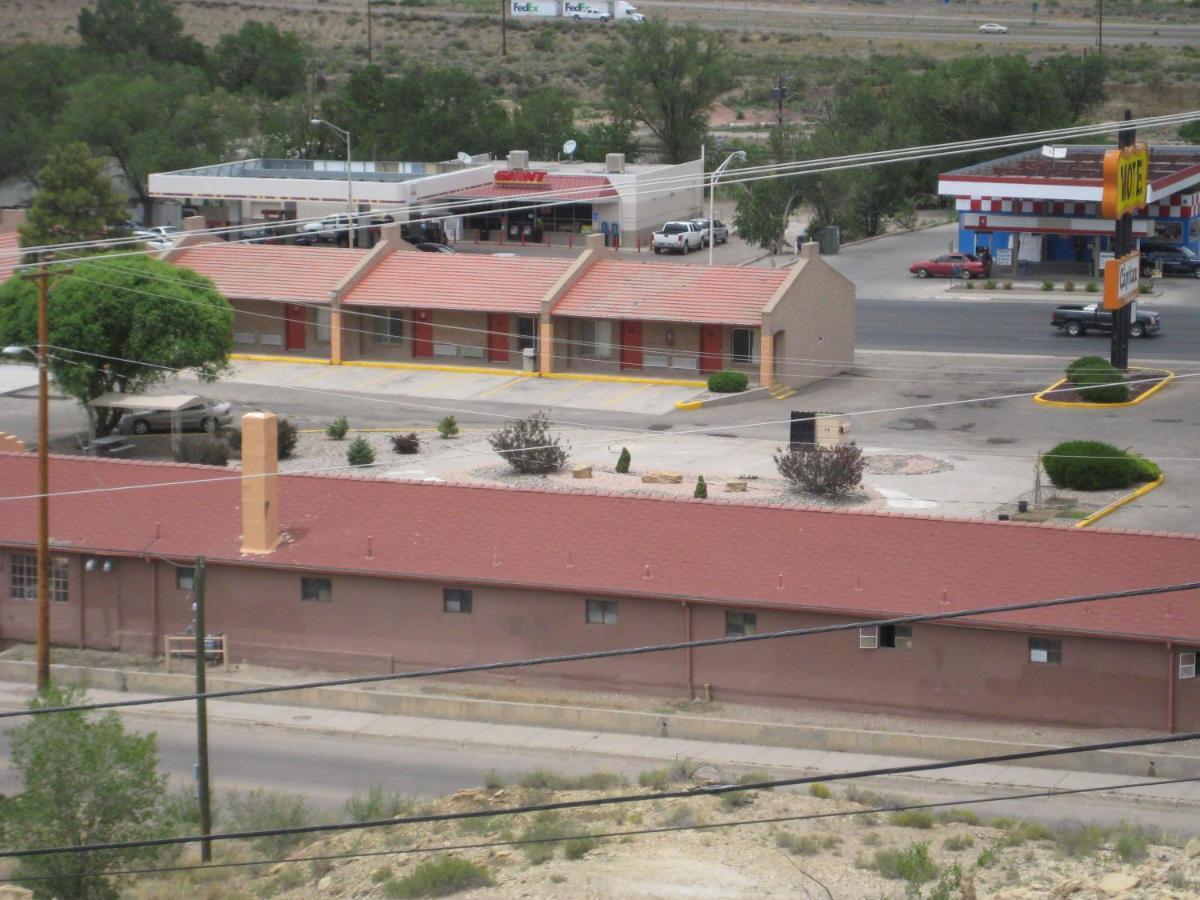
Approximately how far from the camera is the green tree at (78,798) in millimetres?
25078

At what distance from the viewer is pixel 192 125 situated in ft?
330

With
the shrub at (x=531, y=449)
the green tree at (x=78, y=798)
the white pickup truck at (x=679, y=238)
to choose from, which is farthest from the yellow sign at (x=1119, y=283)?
the green tree at (x=78, y=798)

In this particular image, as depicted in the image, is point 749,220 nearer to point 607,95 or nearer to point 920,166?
point 920,166

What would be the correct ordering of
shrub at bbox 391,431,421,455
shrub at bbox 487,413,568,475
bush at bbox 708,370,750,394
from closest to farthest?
shrub at bbox 487,413,568,475, shrub at bbox 391,431,421,455, bush at bbox 708,370,750,394

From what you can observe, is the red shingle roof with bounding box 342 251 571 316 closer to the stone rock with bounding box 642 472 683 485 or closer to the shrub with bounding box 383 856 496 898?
the stone rock with bounding box 642 472 683 485

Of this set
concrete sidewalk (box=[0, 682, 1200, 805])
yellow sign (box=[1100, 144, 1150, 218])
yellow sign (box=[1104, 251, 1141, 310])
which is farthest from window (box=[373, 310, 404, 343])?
concrete sidewalk (box=[0, 682, 1200, 805])

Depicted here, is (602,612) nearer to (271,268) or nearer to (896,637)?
(896,637)

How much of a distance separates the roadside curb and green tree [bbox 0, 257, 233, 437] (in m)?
16.1

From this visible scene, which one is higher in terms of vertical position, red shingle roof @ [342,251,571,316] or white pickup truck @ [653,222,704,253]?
white pickup truck @ [653,222,704,253]

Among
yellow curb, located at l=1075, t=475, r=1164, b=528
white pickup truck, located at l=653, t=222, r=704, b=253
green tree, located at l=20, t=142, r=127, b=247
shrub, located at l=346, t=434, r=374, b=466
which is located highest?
green tree, located at l=20, t=142, r=127, b=247

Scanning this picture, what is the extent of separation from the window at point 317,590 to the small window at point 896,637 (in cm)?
1055

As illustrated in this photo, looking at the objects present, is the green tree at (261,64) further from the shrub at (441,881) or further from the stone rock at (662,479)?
the shrub at (441,881)

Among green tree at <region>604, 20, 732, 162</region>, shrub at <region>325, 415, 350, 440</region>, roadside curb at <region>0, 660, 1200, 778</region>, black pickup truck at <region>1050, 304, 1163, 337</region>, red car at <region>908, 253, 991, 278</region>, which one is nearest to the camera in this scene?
roadside curb at <region>0, 660, 1200, 778</region>

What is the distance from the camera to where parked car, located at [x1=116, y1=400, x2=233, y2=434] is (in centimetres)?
5394
